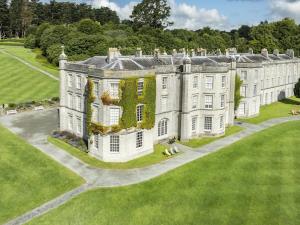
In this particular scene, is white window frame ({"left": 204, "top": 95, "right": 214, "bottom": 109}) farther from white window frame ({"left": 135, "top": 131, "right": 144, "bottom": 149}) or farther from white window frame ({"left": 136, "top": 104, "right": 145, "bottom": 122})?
white window frame ({"left": 135, "top": 131, "right": 144, "bottom": 149})

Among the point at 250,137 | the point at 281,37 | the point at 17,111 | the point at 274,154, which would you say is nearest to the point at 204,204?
the point at 274,154

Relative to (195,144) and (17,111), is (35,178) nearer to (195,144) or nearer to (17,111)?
(195,144)

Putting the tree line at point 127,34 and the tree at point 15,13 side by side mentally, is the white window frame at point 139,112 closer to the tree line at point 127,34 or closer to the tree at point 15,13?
the tree line at point 127,34

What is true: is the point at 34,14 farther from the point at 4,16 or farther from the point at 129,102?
the point at 129,102

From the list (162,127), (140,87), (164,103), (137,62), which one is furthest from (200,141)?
(137,62)

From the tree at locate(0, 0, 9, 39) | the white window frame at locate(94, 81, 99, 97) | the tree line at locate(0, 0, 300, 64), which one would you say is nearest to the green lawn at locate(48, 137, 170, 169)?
the white window frame at locate(94, 81, 99, 97)
